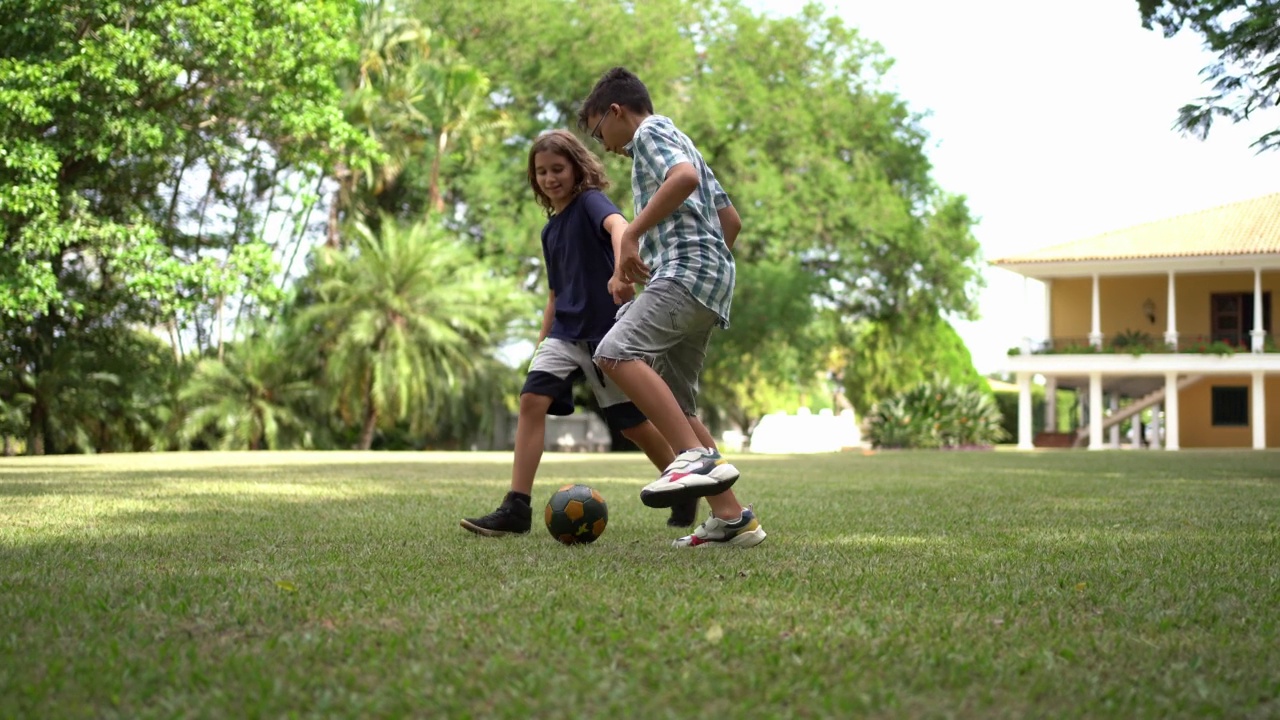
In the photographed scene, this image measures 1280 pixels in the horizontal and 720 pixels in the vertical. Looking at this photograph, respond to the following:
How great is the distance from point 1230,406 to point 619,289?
34647mm

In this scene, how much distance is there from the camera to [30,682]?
8.52ft

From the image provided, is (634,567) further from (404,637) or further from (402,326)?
(402,326)

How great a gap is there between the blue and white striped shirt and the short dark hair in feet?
0.31

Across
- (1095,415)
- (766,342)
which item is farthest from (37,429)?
(1095,415)

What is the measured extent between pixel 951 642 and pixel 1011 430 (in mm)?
43356

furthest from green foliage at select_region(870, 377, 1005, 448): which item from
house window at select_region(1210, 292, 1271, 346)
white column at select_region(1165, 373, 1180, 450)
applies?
house window at select_region(1210, 292, 1271, 346)

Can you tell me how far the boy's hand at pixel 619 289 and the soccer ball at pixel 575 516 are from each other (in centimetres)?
79

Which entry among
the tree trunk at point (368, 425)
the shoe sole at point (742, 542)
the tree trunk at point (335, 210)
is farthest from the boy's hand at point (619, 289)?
the tree trunk at point (335, 210)

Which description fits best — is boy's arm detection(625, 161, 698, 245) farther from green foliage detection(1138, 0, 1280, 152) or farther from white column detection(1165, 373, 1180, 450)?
white column detection(1165, 373, 1180, 450)

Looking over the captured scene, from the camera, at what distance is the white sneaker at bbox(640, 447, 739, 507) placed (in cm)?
462

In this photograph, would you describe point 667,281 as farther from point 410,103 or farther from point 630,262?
point 410,103

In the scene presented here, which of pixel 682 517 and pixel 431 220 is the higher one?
pixel 431 220

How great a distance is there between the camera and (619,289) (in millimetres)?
4945

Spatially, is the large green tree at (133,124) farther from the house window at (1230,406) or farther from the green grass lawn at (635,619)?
the house window at (1230,406)
